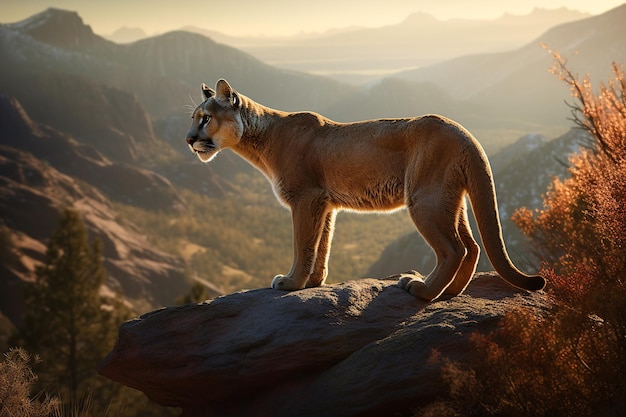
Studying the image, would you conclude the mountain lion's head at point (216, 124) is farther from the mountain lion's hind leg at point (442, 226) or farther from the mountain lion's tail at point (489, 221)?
the mountain lion's tail at point (489, 221)

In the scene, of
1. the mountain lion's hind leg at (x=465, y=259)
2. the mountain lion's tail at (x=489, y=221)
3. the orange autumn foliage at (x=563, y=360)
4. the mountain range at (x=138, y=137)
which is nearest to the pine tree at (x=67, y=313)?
the mountain range at (x=138, y=137)

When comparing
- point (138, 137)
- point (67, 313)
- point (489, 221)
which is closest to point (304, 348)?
point (489, 221)

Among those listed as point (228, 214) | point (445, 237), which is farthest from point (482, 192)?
point (228, 214)

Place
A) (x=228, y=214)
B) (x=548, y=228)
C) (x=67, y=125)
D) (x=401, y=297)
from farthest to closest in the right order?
1. (x=67, y=125)
2. (x=228, y=214)
3. (x=548, y=228)
4. (x=401, y=297)

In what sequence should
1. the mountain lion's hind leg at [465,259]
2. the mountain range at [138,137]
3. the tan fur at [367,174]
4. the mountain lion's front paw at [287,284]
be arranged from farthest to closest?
the mountain range at [138,137] → the mountain lion's front paw at [287,284] → the mountain lion's hind leg at [465,259] → the tan fur at [367,174]

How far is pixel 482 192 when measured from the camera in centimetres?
837

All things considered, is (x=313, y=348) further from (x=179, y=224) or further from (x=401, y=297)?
(x=179, y=224)

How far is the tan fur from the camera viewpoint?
27.9 ft

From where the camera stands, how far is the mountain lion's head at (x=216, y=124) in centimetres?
1027

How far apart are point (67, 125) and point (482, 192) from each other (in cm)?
14025

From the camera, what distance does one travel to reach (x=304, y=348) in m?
8.48

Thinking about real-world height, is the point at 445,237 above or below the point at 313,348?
above

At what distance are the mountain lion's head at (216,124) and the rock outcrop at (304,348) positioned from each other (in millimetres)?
2491

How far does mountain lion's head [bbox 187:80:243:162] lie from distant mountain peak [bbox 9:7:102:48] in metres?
183
